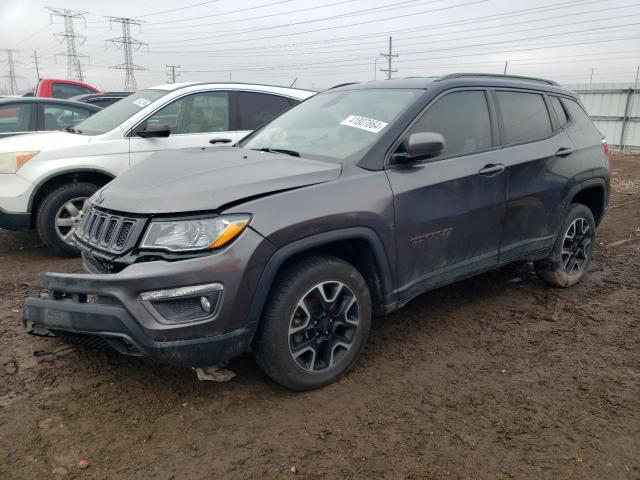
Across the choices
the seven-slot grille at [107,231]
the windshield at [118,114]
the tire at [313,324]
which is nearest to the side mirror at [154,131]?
the windshield at [118,114]

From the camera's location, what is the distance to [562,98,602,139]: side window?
4.60 meters

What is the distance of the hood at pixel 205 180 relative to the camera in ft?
8.68

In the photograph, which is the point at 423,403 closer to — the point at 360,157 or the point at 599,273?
the point at 360,157

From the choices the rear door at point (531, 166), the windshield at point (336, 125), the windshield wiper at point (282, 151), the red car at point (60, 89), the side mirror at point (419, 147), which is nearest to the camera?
the side mirror at point (419, 147)

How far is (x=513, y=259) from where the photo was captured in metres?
4.04

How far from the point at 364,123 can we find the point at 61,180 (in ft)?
11.3

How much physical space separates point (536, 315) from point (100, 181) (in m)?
4.47

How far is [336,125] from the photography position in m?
3.59

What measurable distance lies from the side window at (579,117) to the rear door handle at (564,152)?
375 mm

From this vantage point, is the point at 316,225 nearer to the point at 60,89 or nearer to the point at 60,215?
the point at 60,215

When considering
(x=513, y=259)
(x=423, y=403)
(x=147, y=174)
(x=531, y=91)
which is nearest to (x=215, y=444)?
(x=423, y=403)

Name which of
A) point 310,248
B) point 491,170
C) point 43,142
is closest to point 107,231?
point 310,248

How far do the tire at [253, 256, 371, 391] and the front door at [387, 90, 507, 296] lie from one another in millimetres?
406

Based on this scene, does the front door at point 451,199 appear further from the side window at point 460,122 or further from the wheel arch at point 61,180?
the wheel arch at point 61,180
